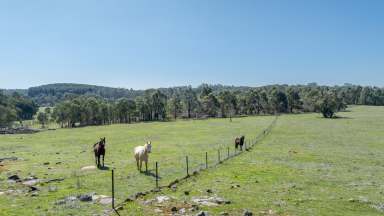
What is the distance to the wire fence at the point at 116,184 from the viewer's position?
21.2 meters

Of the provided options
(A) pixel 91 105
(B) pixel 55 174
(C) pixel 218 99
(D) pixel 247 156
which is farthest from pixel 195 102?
(B) pixel 55 174

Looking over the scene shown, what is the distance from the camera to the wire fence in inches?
834

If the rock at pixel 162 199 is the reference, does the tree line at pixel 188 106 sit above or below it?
above

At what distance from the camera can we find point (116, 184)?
1047 inches

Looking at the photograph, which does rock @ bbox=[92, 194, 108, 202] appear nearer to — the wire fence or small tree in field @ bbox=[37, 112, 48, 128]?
the wire fence

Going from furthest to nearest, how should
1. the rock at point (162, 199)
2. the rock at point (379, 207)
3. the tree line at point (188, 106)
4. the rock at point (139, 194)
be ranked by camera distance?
the tree line at point (188, 106), the rock at point (139, 194), the rock at point (162, 199), the rock at point (379, 207)

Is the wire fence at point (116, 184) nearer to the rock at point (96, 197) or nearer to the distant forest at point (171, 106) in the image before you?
the rock at point (96, 197)

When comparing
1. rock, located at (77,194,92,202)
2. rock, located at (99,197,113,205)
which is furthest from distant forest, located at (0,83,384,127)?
rock, located at (99,197,113,205)

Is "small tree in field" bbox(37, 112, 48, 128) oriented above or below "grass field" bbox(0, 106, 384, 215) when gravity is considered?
above

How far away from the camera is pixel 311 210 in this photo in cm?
2103

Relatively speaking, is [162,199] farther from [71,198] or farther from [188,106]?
[188,106]

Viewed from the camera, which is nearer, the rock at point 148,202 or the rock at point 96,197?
the rock at point 148,202

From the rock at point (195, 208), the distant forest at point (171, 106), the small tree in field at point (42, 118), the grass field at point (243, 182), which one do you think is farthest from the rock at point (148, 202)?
the small tree in field at point (42, 118)

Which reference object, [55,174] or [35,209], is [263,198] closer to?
[35,209]
